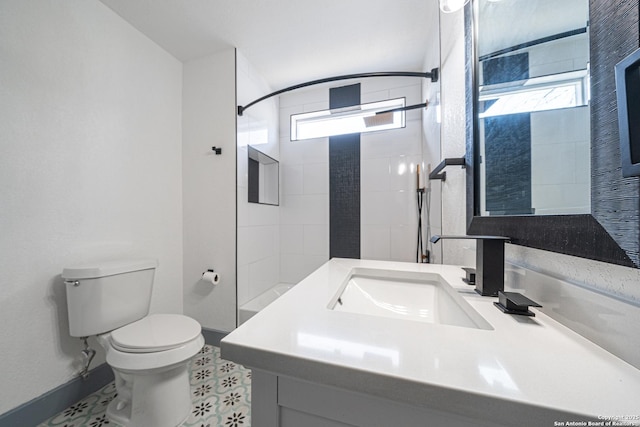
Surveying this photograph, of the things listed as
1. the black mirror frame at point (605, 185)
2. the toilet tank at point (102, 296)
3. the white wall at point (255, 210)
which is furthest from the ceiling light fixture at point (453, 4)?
the toilet tank at point (102, 296)


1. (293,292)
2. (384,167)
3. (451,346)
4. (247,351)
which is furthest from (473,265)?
(384,167)

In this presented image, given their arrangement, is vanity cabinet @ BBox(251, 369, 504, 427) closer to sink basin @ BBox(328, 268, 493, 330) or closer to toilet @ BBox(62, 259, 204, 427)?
sink basin @ BBox(328, 268, 493, 330)

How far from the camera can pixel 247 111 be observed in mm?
1821

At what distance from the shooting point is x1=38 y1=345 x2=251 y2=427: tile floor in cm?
110

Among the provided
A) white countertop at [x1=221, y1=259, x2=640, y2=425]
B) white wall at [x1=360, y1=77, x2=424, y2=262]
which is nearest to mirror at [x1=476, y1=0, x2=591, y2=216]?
white countertop at [x1=221, y1=259, x2=640, y2=425]

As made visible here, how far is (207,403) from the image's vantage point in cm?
122

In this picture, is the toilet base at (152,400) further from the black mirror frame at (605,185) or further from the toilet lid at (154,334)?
the black mirror frame at (605,185)

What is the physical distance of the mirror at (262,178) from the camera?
197cm

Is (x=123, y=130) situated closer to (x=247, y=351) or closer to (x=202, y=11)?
(x=202, y=11)

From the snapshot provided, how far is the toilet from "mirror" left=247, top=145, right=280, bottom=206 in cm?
104

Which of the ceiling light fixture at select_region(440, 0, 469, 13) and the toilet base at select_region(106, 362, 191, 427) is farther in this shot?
the toilet base at select_region(106, 362, 191, 427)

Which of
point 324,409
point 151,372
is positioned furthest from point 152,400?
point 324,409

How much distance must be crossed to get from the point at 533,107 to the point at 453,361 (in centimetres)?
68

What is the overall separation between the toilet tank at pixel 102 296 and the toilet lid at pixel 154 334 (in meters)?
0.08
